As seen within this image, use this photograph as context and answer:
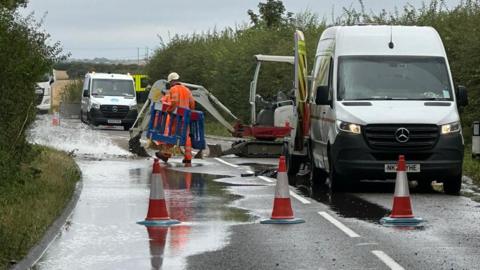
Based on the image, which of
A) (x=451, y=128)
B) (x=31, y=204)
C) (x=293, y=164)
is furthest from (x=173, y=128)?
(x=31, y=204)

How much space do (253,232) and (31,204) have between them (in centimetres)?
347

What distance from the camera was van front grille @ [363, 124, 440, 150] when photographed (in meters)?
17.1

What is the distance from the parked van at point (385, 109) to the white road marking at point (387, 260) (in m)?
6.19

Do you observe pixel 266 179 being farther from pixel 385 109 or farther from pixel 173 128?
pixel 173 128

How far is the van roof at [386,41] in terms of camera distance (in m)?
18.5

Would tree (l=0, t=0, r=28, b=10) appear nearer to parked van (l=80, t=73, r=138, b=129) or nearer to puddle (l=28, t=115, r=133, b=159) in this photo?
puddle (l=28, t=115, r=133, b=159)

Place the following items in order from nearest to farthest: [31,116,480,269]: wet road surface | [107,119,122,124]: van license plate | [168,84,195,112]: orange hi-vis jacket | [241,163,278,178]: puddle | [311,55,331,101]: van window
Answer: [31,116,480,269]: wet road surface
[311,55,331,101]: van window
[241,163,278,178]: puddle
[168,84,195,112]: orange hi-vis jacket
[107,119,122,124]: van license plate

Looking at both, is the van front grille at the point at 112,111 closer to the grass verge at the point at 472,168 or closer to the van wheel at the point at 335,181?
the grass verge at the point at 472,168

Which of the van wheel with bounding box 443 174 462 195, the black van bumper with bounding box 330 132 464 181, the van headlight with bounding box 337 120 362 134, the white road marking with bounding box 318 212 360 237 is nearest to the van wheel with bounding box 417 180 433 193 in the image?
the van wheel with bounding box 443 174 462 195

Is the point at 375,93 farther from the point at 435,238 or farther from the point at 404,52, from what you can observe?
the point at 435,238

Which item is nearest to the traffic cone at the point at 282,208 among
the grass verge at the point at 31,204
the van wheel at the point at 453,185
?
the grass verge at the point at 31,204

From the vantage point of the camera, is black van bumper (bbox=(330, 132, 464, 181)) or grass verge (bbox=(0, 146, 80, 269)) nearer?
grass verge (bbox=(0, 146, 80, 269))

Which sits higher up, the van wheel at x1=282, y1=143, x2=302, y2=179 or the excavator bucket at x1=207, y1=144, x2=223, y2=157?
the van wheel at x1=282, y1=143, x2=302, y2=179

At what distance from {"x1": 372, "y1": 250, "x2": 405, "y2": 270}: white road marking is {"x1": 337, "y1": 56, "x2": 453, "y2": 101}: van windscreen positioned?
7.21 meters
